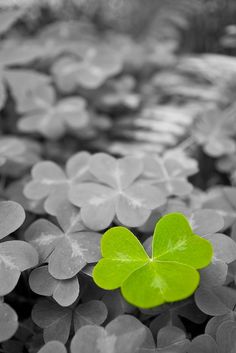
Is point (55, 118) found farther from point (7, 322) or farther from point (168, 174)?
point (7, 322)

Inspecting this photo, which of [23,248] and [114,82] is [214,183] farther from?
[23,248]

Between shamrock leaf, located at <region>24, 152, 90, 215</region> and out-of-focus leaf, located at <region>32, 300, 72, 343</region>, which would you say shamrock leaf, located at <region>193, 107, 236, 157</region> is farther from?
out-of-focus leaf, located at <region>32, 300, 72, 343</region>

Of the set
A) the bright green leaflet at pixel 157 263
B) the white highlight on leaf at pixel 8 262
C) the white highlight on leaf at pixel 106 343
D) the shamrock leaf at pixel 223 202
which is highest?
the bright green leaflet at pixel 157 263

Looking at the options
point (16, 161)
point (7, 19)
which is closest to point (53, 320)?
point (16, 161)

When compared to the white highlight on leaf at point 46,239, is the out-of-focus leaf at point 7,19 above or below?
above

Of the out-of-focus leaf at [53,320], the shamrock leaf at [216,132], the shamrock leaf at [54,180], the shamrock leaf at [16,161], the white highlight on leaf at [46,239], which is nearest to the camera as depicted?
the out-of-focus leaf at [53,320]

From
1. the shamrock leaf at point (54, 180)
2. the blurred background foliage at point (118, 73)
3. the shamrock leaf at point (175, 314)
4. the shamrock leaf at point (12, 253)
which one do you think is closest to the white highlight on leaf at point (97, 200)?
the shamrock leaf at point (54, 180)

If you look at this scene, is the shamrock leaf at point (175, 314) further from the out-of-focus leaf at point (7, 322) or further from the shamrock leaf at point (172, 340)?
the out-of-focus leaf at point (7, 322)

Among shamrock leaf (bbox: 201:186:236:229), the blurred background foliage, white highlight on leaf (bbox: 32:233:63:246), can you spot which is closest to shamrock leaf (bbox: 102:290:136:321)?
white highlight on leaf (bbox: 32:233:63:246)

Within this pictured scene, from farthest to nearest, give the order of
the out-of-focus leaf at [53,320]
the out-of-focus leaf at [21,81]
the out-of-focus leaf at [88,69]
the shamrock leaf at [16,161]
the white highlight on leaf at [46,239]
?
the out-of-focus leaf at [88,69] → the out-of-focus leaf at [21,81] → the shamrock leaf at [16,161] → the white highlight on leaf at [46,239] → the out-of-focus leaf at [53,320]
